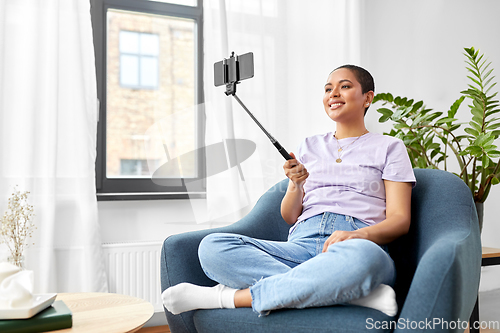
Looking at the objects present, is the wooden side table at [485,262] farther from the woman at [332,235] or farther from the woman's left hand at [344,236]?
the woman's left hand at [344,236]

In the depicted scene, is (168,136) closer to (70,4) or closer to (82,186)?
(82,186)

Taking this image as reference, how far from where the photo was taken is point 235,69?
1291 millimetres

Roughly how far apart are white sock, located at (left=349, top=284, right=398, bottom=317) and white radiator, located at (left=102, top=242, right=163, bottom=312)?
4.23 feet

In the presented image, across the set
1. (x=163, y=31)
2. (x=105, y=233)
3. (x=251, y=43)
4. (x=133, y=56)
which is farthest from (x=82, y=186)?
(x=251, y=43)

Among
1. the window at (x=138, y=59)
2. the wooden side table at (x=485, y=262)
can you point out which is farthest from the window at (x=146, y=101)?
the wooden side table at (x=485, y=262)

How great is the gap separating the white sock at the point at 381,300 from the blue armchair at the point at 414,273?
0.05 ft

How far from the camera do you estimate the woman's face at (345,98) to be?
1473 millimetres

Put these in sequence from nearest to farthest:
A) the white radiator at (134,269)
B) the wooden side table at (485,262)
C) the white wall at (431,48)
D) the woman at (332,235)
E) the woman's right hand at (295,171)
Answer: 1. the woman at (332,235)
2. the woman's right hand at (295,171)
3. the wooden side table at (485,262)
4. the white radiator at (134,269)
5. the white wall at (431,48)

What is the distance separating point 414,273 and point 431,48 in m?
1.95

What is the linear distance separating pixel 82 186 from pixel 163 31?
0.93m

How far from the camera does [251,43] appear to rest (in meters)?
2.27

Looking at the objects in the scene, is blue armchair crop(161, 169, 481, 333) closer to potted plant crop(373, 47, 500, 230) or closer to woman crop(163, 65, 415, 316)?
woman crop(163, 65, 415, 316)

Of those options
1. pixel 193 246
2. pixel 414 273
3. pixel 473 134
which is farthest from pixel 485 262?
pixel 193 246

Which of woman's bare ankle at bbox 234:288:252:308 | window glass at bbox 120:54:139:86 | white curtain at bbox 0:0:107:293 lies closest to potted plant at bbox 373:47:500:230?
woman's bare ankle at bbox 234:288:252:308
